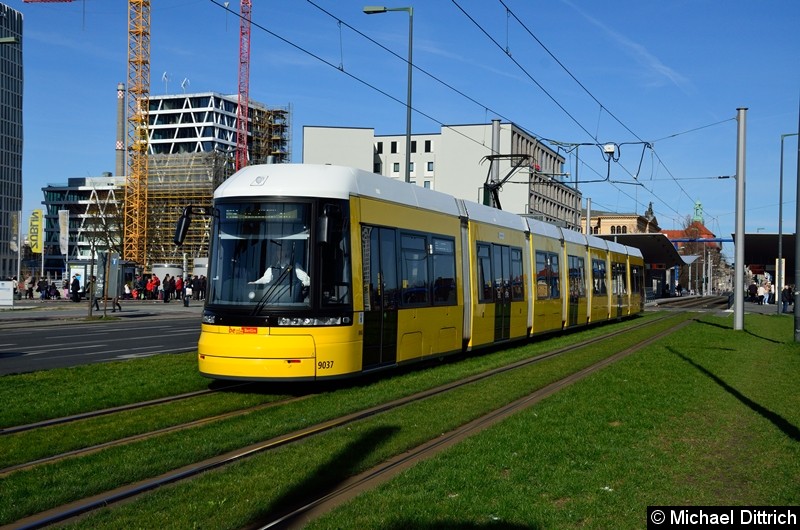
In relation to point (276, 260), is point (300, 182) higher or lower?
higher

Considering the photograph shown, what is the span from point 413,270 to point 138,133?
316 feet

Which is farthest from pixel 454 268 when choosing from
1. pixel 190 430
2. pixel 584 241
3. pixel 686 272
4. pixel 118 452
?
pixel 686 272

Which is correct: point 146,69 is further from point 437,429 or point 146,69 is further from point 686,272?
point 437,429

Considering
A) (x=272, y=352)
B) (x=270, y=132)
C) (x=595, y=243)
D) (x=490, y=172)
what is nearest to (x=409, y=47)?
(x=490, y=172)

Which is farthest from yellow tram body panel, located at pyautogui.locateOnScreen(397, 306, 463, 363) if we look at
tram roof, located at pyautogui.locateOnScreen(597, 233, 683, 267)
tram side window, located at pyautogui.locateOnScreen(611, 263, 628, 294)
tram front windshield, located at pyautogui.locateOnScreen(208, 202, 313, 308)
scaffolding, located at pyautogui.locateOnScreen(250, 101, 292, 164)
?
scaffolding, located at pyautogui.locateOnScreen(250, 101, 292, 164)

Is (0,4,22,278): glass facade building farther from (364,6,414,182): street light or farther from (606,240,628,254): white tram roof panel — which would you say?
(364,6,414,182): street light

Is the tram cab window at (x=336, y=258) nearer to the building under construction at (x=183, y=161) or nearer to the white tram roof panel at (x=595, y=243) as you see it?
the white tram roof panel at (x=595, y=243)

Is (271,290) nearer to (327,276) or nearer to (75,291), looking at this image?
(327,276)

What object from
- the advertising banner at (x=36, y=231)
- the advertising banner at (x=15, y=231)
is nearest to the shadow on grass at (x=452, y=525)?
the advertising banner at (x=36, y=231)

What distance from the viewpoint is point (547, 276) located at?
24.8 meters

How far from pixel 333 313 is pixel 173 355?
6673 mm

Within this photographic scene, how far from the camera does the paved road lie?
1789 cm

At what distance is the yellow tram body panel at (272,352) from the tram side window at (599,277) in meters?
19.9

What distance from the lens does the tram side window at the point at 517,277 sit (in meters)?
21.3
